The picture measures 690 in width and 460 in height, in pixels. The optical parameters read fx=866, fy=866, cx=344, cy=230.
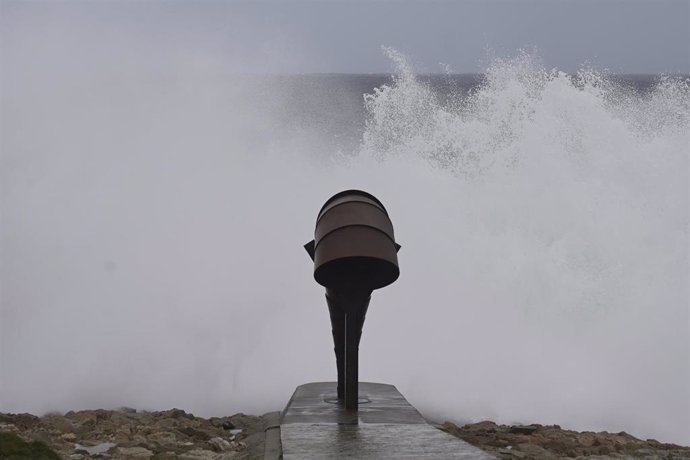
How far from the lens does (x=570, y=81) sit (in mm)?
16172

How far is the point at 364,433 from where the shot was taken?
219 inches

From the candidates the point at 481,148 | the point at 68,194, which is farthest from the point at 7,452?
the point at 481,148

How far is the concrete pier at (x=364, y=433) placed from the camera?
488cm

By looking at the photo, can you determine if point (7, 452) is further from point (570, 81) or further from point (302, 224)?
point (570, 81)

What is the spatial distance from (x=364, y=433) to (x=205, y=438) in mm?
1845

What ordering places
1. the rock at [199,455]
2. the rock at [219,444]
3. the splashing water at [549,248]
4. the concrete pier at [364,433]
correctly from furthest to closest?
the splashing water at [549,248]
the rock at [219,444]
the rock at [199,455]
the concrete pier at [364,433]

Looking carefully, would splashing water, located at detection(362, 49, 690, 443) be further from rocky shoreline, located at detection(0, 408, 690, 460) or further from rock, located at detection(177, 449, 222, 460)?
rock, located at detection(177, 449, 222, 460)

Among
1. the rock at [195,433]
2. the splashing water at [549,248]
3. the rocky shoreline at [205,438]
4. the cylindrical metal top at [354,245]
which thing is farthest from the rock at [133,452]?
the splashing water at [549,248]

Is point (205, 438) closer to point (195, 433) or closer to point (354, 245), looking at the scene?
point (195, 433)

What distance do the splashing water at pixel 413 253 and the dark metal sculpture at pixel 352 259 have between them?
108 inches

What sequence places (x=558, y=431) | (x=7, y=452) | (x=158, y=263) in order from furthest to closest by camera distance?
(x=158, y=263), (x=558, y=431), (x=7, y=452)

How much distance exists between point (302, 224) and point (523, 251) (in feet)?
12.0

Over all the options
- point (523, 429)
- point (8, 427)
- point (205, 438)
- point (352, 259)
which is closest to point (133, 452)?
point (205, 438)

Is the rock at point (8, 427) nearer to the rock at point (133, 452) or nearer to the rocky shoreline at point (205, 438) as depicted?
the rocky shoreline at point (205, 438)
